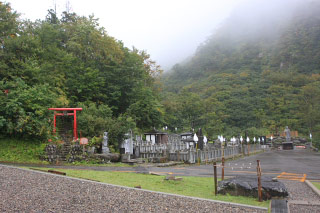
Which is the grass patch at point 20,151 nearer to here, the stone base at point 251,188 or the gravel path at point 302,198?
the stone base at point 251,188

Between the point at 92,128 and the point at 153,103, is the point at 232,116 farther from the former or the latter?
the point at 92,128

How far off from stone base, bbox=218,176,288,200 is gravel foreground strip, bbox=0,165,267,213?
1565 mm

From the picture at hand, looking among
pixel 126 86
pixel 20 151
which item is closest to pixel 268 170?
pixel 20 151

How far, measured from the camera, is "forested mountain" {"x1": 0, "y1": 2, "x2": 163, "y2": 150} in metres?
15.7

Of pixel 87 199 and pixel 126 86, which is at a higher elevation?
pixel 126 86

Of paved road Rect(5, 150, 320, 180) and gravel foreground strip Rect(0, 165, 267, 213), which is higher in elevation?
gravel foreground strip Rect(0, 165, 267, 213)

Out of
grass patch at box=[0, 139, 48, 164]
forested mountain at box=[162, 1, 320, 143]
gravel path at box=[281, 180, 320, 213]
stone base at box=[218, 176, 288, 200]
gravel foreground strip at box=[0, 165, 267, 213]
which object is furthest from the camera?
forested mountain at box=[162, 1, 320, 143]

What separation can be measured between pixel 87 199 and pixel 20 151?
10.7 m

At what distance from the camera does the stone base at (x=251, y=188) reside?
7551mm

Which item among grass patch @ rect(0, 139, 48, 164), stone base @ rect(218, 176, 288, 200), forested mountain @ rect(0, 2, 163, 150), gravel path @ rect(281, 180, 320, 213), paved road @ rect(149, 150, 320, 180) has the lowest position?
paved road @ rect(149, 150, 320, 180)

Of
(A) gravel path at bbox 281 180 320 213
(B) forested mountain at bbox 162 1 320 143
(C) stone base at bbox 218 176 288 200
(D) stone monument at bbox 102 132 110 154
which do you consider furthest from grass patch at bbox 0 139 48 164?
(B) forested mountain at bbox 162 1 320 143

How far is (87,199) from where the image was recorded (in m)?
6.37

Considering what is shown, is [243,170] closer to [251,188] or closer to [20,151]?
[251,188]

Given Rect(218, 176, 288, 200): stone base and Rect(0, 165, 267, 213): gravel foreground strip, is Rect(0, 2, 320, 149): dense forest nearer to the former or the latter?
Rect(0, 165, 267, 213): gravel foreground strip
